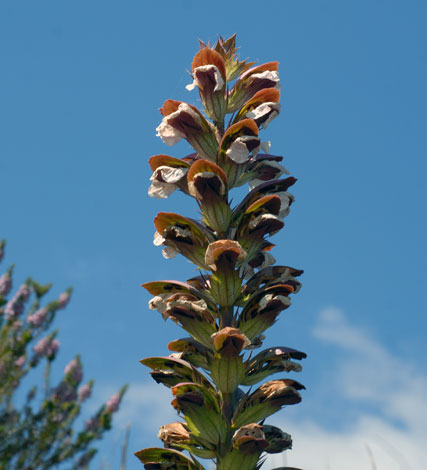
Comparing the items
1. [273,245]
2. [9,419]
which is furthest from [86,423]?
[273,245]

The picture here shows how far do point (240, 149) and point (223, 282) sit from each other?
94 cm

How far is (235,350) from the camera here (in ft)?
Result: 12.4

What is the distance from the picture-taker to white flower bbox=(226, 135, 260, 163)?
437 cm

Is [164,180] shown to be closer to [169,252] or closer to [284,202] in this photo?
[169,252]

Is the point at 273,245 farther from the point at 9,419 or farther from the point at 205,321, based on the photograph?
the point at 9,419

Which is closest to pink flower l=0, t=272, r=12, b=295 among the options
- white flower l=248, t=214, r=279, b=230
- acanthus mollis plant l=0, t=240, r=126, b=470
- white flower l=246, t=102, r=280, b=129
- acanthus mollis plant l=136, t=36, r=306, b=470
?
acanthus mollis plant l=0, t=240, r=126, b=470

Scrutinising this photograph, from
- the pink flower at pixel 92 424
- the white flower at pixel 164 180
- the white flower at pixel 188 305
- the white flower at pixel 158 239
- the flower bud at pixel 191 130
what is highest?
the pink flower at pixel 92 424

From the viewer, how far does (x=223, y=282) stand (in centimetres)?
407

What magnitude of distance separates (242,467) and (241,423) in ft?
0.92

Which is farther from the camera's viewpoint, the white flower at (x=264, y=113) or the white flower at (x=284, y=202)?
the white flower at (x=264, y=113)

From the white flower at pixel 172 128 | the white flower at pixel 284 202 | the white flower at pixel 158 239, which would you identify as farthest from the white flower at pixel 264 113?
the white flower at pixel 158 239

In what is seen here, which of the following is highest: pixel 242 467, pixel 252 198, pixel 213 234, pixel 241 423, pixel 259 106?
pixel 259 106

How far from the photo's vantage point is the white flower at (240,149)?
437cm

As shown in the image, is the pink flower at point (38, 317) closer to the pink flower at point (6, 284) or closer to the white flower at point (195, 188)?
the pink flower at point (6, 284)
